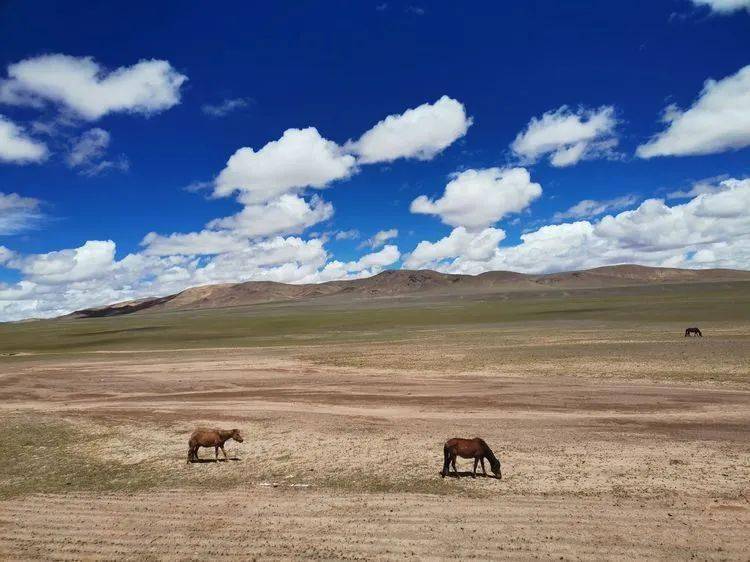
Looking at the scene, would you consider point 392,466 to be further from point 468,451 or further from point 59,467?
point 59,467

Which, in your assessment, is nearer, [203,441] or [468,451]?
[468,451]

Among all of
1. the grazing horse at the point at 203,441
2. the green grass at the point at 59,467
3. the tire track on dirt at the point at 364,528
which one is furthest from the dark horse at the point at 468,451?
the green grass at the point at 59,467

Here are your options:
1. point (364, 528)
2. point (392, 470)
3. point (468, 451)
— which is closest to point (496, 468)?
point (468, 451)

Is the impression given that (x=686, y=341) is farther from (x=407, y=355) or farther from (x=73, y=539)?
(x=73, y=539)

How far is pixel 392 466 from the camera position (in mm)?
15945

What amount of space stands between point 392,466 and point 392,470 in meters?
0.38

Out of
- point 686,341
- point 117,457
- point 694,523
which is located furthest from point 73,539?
point 686,341

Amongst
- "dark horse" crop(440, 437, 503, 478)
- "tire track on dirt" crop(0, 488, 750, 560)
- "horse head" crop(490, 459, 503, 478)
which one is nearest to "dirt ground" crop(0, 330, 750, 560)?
"tire track on dirt" crop(0, 488, 750, 560)

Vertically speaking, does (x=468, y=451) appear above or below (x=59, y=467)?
above

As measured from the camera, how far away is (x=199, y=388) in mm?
34500

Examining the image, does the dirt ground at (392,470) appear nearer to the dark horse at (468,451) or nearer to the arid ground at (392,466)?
the arid ground at (392,466)

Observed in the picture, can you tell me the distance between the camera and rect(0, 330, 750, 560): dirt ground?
11.0 m

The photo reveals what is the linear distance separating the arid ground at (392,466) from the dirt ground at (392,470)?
2.8 inches

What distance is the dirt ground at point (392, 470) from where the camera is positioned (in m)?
11.0
